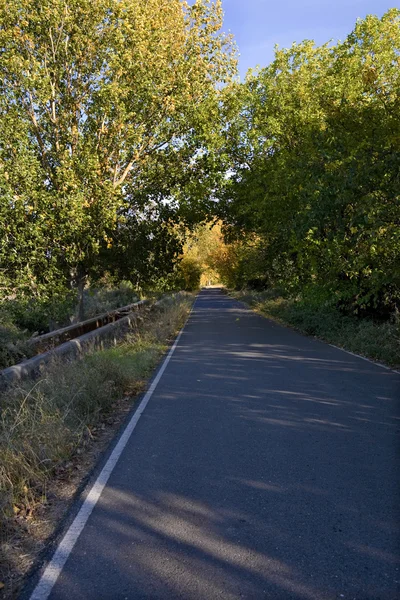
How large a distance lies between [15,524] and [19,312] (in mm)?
10071

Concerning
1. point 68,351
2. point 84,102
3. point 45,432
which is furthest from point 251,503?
point 84,102

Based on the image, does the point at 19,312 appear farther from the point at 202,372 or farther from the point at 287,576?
the point at 287,576

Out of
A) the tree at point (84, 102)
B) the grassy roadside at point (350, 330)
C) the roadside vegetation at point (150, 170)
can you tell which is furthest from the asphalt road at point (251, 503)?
the tree at point (84, 102)

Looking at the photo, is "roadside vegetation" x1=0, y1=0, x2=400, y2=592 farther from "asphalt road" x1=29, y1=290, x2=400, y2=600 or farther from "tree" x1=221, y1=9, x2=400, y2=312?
"asphalt road" x1=29, y1=290, x2=400, y2=600

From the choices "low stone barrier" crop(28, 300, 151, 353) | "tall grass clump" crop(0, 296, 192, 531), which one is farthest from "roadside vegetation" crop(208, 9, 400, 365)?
"low stone barrier" crop(28, 300, 151, 353)

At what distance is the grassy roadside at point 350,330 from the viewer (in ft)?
39.8

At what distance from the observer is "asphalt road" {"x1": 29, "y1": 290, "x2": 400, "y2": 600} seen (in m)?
3.18

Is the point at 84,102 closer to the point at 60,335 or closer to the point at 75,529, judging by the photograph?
the point at 60,335

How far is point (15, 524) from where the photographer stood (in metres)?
4.02

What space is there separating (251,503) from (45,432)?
2.51 metres

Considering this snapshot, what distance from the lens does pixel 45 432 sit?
5570mm

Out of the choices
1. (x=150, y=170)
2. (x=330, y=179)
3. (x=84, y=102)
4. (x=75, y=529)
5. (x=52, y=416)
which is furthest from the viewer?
(x=150, y=170)

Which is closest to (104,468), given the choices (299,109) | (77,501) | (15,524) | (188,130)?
(77,501)

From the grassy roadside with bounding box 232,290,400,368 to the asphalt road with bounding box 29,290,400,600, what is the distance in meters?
3.97
